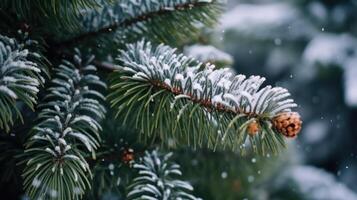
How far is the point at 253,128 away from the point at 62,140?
24cm

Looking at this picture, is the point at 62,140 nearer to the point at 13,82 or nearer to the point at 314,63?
the point at 13,82

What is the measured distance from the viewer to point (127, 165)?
2.72 feet

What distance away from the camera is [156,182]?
2.52ft

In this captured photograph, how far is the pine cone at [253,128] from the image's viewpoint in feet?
2.01

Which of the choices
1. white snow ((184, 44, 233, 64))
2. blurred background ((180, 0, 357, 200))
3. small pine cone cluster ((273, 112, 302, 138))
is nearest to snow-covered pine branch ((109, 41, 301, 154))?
small pine cone cluster ((273, 112, 302, 138))

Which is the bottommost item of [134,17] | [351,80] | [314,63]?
[134,17]

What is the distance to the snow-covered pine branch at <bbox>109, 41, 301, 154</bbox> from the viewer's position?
61cm

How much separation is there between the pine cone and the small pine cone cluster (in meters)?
0.02

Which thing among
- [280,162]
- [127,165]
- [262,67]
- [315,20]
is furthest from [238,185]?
[262,67]

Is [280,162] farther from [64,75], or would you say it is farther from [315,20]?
[315,20]

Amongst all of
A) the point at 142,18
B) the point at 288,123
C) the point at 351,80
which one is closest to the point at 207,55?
the point at 142,18

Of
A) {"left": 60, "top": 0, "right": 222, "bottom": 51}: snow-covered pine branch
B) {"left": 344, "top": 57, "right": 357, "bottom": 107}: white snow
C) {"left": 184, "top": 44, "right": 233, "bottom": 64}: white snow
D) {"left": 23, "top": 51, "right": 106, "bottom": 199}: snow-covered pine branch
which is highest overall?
{"left": 344, "top": 57, "right": 357, "bottom": 107}: white snow

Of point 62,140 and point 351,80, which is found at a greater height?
point 351,80

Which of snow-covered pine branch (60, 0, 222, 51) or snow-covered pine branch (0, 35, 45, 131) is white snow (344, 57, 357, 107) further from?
snow-covered pine branch (0, 35, 45, 131)
